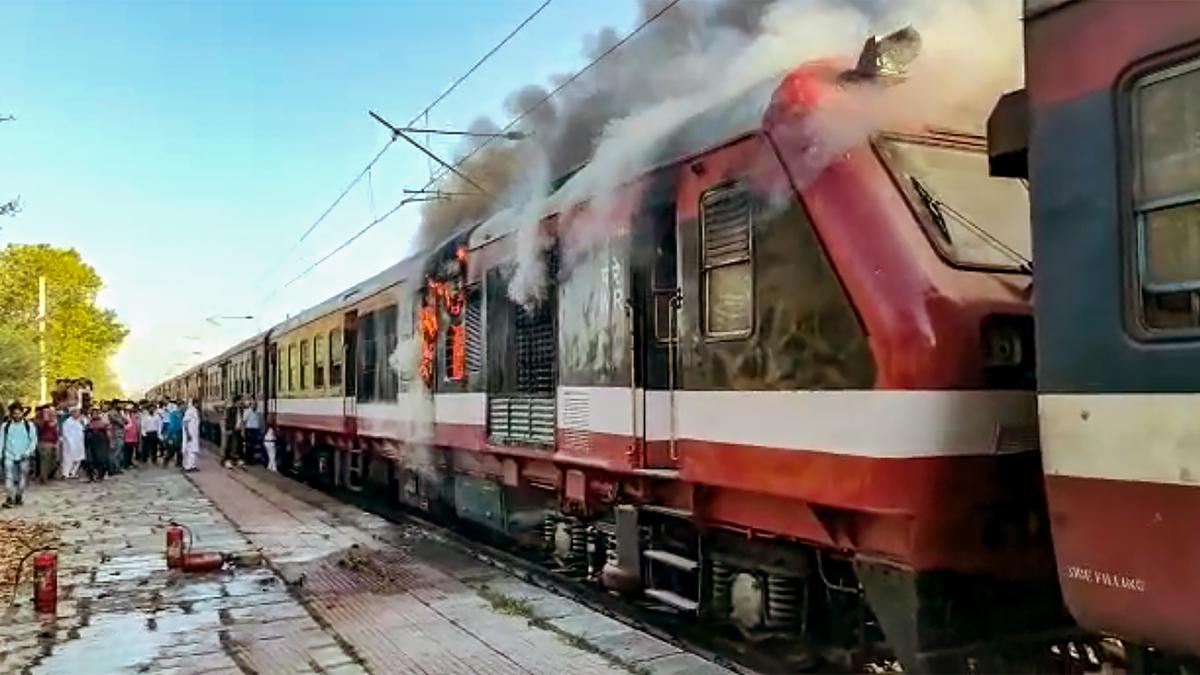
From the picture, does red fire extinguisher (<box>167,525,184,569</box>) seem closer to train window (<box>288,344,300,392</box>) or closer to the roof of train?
the roof of train

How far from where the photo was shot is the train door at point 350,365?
664 inches

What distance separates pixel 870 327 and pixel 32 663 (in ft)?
18.0

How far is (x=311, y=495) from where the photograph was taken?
60.2 feet

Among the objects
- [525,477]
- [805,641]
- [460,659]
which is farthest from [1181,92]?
[525,477]

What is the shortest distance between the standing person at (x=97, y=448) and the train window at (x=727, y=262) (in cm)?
2007

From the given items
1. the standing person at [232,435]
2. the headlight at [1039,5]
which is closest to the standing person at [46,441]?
the standing person at [232,435]

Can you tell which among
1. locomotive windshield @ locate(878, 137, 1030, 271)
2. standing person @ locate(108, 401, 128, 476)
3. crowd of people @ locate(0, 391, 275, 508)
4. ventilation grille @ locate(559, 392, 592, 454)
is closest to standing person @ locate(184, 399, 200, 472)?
crowd of people @ locate(0, 391, 275, 508)

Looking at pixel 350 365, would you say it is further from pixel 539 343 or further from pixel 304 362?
pixel 539 343

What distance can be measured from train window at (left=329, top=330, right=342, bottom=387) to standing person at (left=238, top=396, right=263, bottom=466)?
960 centimetres

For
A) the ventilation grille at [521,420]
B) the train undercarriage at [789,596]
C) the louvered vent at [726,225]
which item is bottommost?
the train undercarriage at [789,596]

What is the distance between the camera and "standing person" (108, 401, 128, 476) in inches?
947

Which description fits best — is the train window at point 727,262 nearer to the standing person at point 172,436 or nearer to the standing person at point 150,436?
the standing person at point 172,436

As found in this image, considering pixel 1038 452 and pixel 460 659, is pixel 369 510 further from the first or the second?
pixel 1038 452

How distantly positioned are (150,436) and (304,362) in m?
9.37
